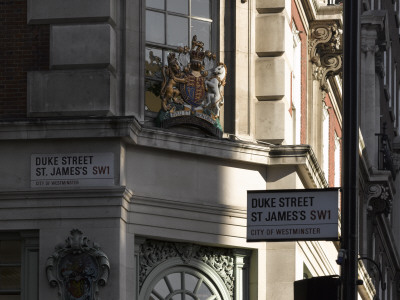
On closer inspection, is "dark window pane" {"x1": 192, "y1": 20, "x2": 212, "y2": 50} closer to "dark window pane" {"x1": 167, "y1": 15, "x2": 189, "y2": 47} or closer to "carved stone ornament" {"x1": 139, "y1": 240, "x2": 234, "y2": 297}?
"dark window pane" {"x1": 167, "y1": 15, "x2": 189, "y2": 47}

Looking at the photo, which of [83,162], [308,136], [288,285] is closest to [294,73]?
[308,136]

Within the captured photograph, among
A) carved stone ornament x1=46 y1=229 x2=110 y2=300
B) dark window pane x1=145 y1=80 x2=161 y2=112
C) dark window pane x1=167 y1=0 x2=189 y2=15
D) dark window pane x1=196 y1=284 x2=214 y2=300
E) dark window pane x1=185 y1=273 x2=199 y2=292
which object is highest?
dark window pane x1=167 y1=0 x2=189 y2=15

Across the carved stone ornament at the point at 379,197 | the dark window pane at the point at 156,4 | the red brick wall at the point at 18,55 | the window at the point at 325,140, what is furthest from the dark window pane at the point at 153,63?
the carved stone ornament at the point at 379,197

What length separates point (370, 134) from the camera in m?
42.8

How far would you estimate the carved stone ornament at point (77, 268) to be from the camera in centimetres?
2078

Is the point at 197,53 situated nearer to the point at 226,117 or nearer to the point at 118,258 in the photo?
the point at 226,117

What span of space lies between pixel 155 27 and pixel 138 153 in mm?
2373

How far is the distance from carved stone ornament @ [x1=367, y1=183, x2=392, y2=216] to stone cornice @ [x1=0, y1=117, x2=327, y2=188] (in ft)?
→ 53.6

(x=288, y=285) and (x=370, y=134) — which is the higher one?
(x=370, y=134)

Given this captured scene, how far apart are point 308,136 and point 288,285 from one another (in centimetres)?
607

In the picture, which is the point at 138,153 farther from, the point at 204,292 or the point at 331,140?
the point at 331,140

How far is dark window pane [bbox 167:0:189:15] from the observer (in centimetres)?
2316

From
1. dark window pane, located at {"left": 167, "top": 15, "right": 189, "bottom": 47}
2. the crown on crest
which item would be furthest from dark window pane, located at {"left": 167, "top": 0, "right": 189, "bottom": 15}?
the crown on crest

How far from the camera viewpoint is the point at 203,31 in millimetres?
23594
